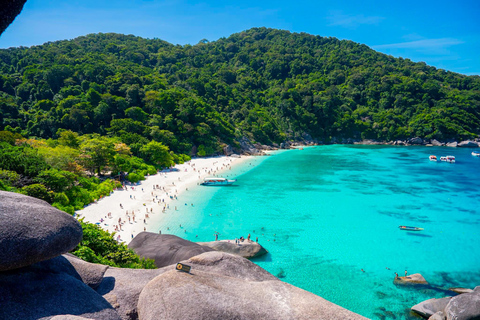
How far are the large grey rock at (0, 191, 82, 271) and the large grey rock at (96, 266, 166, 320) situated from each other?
7.06ft

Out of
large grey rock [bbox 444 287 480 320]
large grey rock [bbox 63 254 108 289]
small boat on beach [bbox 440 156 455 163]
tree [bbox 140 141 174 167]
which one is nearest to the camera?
large grey rock [bbox 63 254 108 289]

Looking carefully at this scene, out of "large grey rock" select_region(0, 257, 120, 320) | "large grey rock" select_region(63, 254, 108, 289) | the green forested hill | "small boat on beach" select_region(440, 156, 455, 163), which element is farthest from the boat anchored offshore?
"small boat on beach" select_region(440, 156, 455, 163)

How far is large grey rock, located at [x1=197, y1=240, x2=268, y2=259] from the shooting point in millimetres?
22938

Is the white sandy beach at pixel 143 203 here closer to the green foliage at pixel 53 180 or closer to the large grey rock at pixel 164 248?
the green foliage at pixel 53 180

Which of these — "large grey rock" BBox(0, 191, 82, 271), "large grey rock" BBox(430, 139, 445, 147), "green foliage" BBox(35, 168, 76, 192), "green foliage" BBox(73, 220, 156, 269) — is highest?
"large grey rock" BBox(430, 139, 445, 147)

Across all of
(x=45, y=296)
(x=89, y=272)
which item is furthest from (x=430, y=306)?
(x=45, y=296)

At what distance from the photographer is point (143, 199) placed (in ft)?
120

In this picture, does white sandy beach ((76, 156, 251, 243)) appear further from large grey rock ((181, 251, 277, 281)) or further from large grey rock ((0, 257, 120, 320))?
large grey rock ((181, 251, 277, 281))

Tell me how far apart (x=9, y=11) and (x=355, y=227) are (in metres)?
33.4

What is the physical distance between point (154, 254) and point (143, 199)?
65.8ft

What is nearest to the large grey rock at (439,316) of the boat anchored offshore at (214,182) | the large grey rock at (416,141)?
the boat anchored offshore at (214,182)

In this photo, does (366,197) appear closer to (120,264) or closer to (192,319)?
(120,264)

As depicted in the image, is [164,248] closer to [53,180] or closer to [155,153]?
[53,180]

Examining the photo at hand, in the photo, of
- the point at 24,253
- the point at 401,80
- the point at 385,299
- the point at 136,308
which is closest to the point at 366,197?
the point at 385,299
